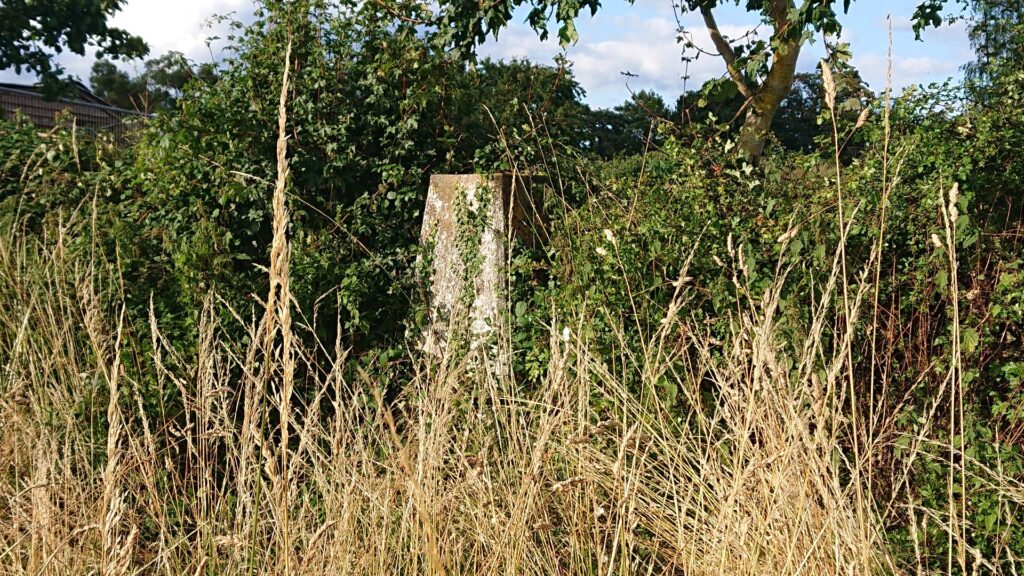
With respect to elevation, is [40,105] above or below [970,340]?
above

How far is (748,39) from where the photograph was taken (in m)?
6.06

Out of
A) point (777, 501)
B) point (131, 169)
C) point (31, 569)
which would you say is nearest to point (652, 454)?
point (777, 501)

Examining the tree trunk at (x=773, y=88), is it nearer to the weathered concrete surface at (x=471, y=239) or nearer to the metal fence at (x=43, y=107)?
the weathered concrete surface at (x=471, y=239)

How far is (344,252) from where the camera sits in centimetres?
520

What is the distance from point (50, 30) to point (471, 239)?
15155 mm

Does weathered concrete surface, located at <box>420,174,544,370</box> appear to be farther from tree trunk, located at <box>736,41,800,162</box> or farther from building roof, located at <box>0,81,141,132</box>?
building roof, located at <box>0,81,141,132</box>

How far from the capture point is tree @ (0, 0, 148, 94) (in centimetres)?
1611

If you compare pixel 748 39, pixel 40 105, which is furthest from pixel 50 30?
pixel 748 39

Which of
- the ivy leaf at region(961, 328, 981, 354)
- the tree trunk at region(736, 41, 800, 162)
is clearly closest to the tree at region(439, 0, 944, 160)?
the tree trunk at region(736, 41, 800, 162)

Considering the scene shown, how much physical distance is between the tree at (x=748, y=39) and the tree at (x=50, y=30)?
13.5m

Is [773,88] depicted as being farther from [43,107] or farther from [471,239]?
[43,107]

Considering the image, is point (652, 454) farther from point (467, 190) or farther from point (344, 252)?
point (344, 252)

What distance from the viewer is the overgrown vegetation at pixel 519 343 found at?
216 cm

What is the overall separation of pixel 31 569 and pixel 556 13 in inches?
168
